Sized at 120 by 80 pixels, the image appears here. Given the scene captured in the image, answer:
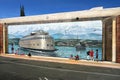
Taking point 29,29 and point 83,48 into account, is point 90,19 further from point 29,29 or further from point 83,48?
Result: point 29,29

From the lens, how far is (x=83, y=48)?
89.4 feet

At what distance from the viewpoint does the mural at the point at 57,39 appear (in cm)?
2634

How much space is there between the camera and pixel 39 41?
31.3 metres

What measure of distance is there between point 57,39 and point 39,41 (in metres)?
3.12

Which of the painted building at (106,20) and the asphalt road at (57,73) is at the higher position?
the painted building at (106,20)

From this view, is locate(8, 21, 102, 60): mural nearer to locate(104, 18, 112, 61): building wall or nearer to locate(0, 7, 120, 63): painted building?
locate(0, 7, 120, 63): painted building

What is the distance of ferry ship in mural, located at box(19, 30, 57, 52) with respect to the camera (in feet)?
99.4

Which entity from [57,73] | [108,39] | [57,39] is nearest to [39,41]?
[57,39]

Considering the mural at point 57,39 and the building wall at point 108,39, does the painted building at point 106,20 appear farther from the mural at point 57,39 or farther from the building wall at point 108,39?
the mural at point 57,39

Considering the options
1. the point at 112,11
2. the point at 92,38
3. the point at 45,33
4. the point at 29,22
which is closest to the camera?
the point at 112,11

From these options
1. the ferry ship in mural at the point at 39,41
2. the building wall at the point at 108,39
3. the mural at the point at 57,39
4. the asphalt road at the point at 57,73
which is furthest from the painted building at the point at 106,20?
the asphalt road at the point at 57,73

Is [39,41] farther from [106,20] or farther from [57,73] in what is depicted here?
[57,73]

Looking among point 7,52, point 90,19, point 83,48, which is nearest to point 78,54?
point 83,48

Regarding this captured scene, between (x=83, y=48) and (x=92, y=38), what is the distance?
1.83 meters
